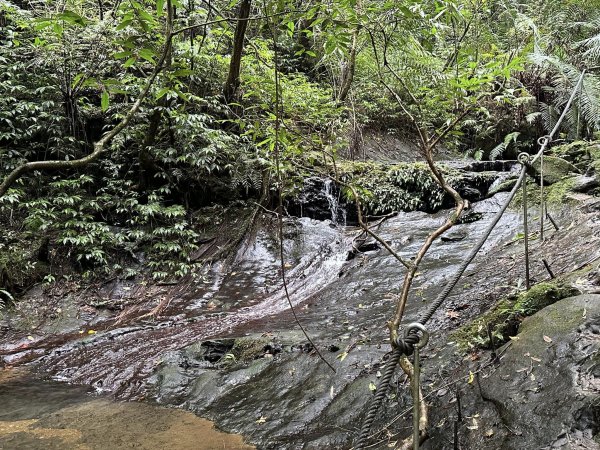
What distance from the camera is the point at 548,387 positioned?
8.51 ft

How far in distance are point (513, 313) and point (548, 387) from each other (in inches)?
31.9

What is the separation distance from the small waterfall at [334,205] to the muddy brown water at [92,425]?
673cm

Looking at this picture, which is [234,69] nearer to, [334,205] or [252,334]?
[334,205]

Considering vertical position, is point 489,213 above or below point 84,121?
below

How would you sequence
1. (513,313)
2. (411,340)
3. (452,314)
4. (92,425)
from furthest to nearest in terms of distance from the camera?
(452,314), (92,425), (513,313), (411,340)

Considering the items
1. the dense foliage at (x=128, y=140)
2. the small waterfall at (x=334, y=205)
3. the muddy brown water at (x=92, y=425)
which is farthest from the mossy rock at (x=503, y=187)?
the muddy brown water at (x=92, y=425)

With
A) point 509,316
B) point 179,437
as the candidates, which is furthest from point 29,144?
point 509,316

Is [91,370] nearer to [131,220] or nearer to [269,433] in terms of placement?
[269,433]

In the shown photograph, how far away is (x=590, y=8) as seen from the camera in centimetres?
1155

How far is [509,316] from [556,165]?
5920 millimetres

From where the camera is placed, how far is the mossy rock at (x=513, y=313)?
325cm

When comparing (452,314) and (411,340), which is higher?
(411,340)

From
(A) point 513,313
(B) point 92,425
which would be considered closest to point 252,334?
(B) point 92,425

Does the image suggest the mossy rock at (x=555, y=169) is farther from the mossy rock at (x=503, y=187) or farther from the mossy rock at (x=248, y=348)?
the mossy rock at (x=248, y=348)
